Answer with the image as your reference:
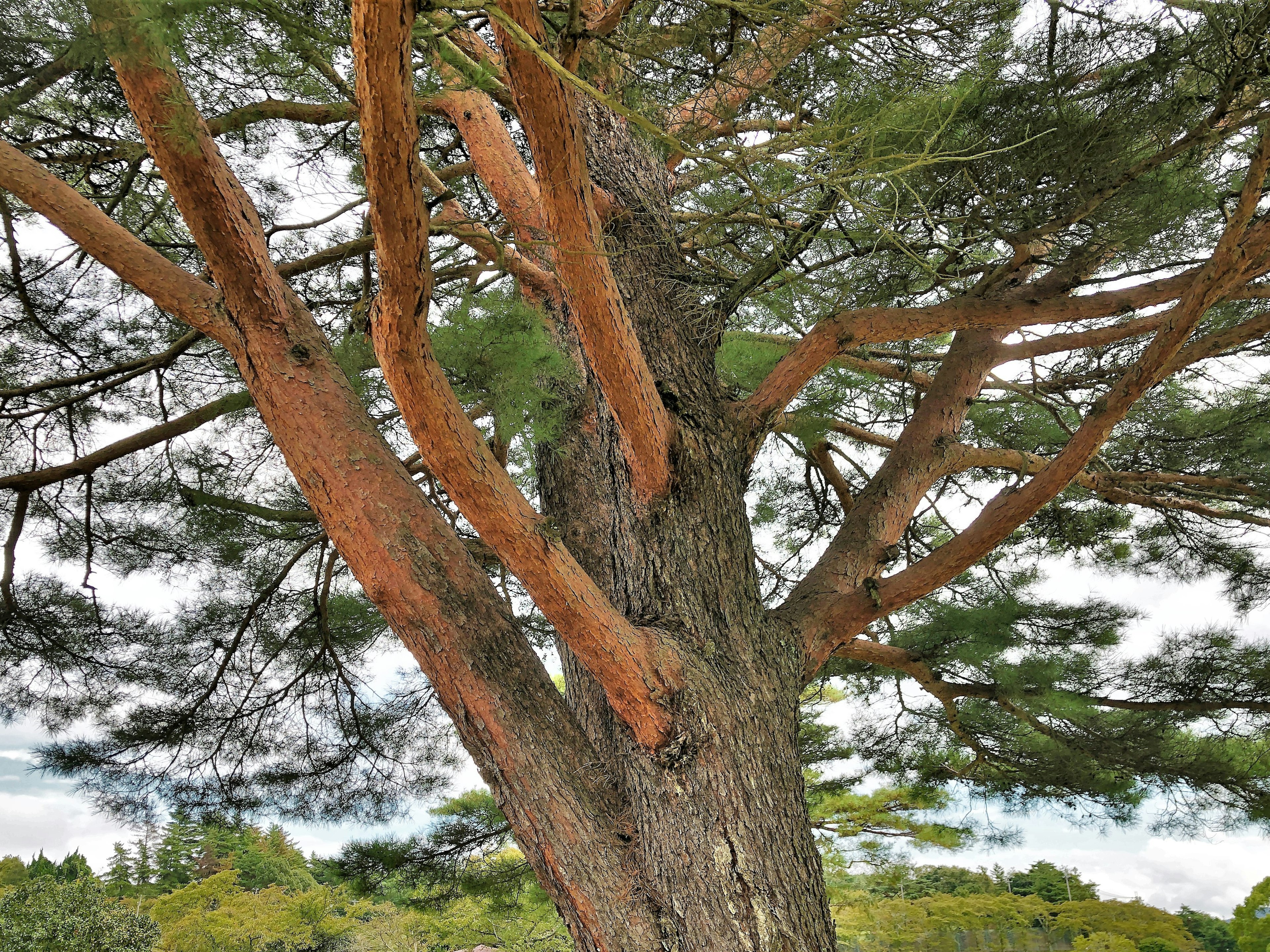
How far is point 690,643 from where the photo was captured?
1.74 metres

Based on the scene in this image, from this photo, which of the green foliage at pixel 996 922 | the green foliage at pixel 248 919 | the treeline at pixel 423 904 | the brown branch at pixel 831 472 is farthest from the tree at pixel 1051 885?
the green foliage at pixel 248 919

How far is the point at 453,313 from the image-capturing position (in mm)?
1886

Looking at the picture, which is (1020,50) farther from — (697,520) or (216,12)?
(216,12)

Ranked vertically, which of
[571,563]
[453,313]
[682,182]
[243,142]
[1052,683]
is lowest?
[1052,683]

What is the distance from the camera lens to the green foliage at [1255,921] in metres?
4.19

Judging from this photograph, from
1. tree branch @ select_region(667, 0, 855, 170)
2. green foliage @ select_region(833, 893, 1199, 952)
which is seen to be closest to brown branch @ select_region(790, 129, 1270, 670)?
tree branch @ select_region(667, 0, 855, 170)

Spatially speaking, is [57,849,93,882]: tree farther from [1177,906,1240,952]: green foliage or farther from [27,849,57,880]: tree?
[1177,906,1240,952]: green foliage

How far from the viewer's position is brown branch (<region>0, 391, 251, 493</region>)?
83.8 inches

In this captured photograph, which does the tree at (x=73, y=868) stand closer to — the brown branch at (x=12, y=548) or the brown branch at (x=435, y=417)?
the brown branch at (x=12, y=548)

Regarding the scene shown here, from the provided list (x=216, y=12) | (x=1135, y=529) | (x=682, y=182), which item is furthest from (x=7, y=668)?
(x=1135, y=529)

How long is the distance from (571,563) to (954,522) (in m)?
2.48

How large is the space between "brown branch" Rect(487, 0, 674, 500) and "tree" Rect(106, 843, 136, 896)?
5.76 meters

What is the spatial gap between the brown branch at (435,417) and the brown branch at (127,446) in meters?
0.90

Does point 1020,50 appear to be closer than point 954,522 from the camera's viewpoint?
Yes
